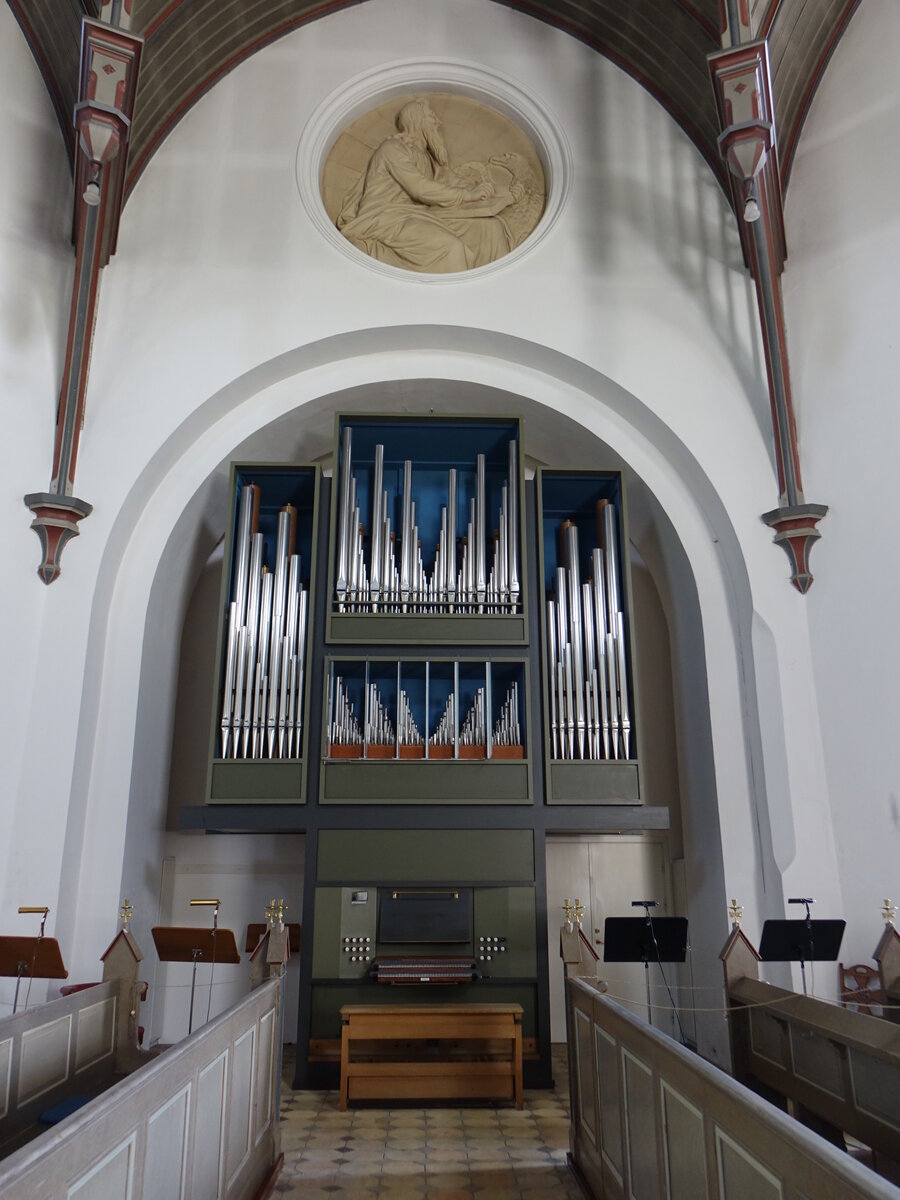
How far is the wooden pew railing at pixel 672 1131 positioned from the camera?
7.12 feet

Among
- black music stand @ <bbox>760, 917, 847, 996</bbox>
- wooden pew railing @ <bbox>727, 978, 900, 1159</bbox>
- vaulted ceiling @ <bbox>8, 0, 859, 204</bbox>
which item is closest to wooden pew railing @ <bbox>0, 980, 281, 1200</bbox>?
wooden pew railing @ <bbox>727, 978, 900, 1159</bbox>

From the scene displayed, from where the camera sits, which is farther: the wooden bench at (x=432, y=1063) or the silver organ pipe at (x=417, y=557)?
the silver organ pipe at (x=417, y=557)

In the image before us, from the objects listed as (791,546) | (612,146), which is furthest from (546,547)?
(612,146)

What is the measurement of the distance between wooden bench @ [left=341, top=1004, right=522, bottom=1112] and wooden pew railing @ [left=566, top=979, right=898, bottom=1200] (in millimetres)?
1140

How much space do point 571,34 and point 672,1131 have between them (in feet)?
32.7

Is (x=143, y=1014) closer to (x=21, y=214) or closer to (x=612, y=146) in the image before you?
(x=21, y=214)

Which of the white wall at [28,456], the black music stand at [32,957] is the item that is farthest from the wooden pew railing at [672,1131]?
the white wall at [28,456]

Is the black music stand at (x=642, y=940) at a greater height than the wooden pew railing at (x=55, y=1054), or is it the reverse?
the black music stand at (x=642, y=940)

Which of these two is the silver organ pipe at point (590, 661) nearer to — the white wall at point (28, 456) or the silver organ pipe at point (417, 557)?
the silver organ pipe at point (417, 557)

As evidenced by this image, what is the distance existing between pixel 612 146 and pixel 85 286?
5.30 metres

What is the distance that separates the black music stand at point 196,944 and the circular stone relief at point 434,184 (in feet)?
20.8

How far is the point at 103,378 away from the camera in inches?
327

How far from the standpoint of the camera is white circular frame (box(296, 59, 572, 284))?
354 inches

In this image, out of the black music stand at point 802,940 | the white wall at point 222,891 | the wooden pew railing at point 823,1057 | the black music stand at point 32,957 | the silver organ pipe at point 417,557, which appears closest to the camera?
the wooden pew railing at point 823,1057
